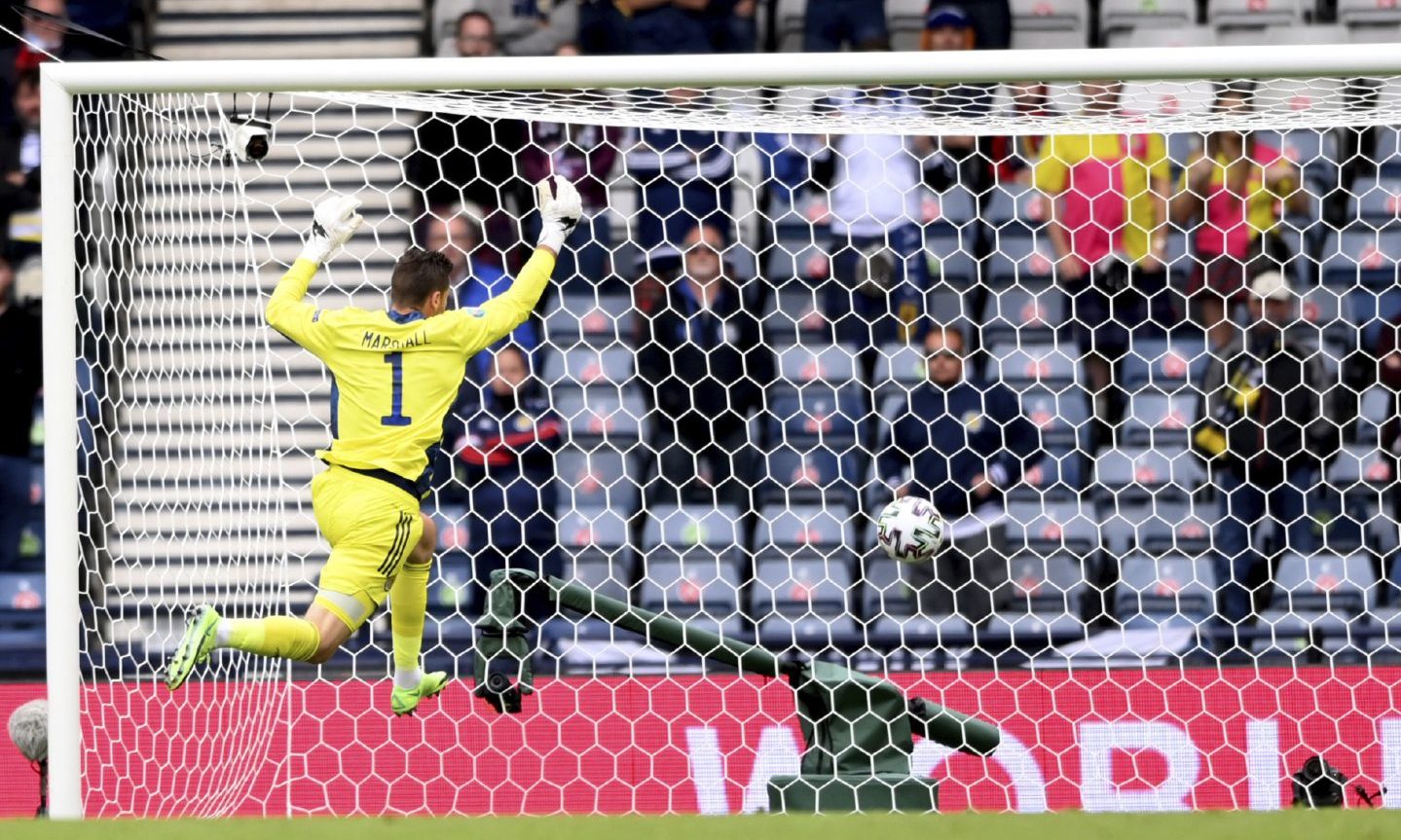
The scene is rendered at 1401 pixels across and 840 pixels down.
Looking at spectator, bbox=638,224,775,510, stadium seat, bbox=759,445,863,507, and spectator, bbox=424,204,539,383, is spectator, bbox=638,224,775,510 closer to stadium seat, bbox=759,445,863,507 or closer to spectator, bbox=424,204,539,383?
stadium seat, bbox=759,445,863,507

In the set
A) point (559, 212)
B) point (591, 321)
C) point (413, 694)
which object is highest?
point (559, 212)

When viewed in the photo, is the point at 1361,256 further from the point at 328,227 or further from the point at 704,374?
the point at 328,227

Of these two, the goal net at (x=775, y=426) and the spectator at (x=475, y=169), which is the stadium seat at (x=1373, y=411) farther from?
the spectator at (x=475, y=169)

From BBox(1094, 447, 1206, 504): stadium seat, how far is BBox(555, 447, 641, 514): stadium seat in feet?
4.96

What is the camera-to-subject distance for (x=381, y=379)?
3.97 m

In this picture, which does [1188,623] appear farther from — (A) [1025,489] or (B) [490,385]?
(B) [490,385]

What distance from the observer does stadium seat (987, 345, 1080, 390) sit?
18.7 feet

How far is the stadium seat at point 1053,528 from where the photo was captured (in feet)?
18.6

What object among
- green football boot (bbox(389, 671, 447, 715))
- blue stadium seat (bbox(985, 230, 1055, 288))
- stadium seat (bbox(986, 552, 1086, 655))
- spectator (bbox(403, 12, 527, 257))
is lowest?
stadium seat (bbox(986, 552, 1086, 655))

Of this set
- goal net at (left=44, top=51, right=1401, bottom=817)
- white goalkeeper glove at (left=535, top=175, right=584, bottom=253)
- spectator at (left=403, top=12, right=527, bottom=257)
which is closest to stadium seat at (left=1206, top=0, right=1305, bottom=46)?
goal net at (left=44, top=51, right=1401, bottom=817)

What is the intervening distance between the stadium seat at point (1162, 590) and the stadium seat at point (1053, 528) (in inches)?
5.7

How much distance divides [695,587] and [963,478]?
89cm

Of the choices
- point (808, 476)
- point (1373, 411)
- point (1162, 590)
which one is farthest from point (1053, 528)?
point (1373, 411)

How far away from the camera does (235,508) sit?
4.95 m
